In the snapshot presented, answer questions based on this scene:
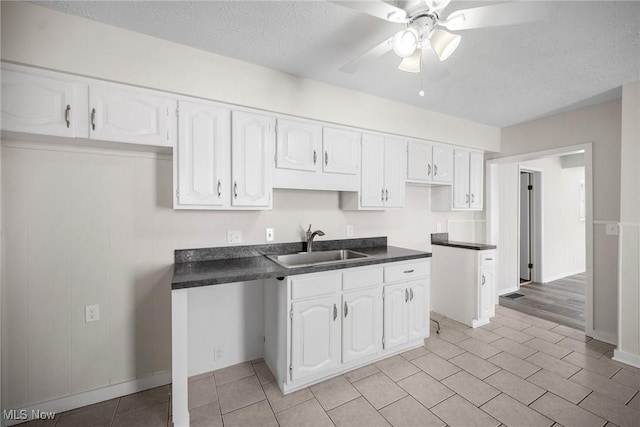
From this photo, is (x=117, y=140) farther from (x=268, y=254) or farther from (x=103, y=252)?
(x=268, y=254)

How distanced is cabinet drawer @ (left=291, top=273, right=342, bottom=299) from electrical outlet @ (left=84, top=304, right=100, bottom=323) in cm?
141

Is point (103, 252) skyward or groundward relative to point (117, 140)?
groundward

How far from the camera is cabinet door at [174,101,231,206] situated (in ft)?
6.53

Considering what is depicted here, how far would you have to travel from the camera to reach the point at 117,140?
1.81 m

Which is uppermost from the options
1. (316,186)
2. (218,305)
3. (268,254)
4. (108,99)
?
(108,99)

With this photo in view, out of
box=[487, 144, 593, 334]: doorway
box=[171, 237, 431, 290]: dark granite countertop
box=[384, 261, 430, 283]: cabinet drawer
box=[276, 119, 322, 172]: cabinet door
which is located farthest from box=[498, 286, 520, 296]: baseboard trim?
box=[276, 119, 322, 172]: cabinet door

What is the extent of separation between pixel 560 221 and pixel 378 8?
611 centimetres

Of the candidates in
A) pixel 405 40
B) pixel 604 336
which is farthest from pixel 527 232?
pixel 405 40

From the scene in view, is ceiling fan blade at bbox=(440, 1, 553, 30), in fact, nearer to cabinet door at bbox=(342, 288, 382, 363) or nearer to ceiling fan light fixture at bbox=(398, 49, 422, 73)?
ceiling fan light fixture at bbox=(398, 49, 422, 73)

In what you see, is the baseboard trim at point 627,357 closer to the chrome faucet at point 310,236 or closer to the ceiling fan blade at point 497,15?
the chrome faucet at point 310,236

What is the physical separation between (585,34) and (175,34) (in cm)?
277

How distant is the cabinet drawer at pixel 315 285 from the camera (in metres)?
2.00

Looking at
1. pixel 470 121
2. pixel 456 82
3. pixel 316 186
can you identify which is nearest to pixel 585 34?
pixel 456 82

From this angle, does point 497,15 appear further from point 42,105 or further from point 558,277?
point 558,277
